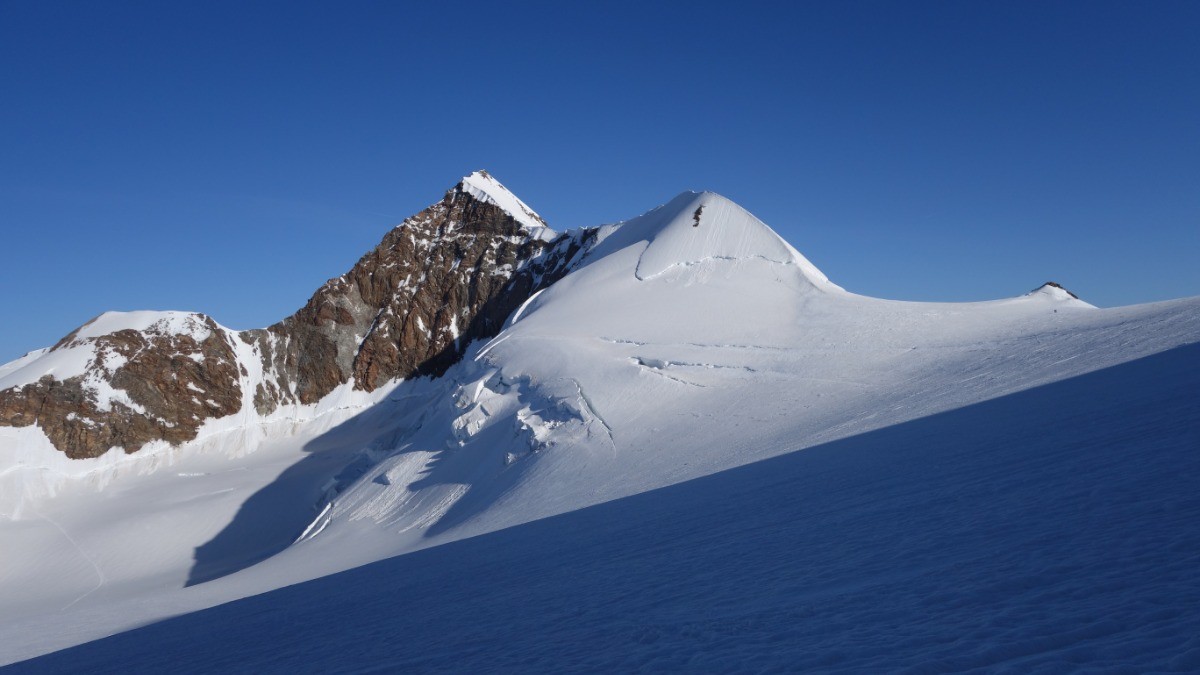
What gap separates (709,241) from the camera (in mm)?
42562

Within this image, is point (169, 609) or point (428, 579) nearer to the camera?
point (428, 579)

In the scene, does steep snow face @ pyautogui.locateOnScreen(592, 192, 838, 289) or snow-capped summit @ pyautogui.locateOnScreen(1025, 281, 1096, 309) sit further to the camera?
steep snow face @ pyautogui.locateOnScreen(592, 192, 838, 289)

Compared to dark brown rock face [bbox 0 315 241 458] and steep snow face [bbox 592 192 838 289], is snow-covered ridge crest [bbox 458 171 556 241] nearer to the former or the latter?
steep snow face [bbox 592 192 838 289]

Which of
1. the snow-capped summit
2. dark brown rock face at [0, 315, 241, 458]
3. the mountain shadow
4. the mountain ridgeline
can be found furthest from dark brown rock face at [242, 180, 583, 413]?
the mountain shadow

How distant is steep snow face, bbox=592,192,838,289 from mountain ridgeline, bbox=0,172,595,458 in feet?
30.4

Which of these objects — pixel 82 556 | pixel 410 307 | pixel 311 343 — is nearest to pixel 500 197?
pixel 410 307

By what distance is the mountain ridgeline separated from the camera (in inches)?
1917

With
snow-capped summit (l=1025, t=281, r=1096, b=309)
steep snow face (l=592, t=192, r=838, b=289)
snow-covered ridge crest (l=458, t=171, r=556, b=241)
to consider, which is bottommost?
snow-capped summit (l=1025, t=281, r=1096, b=309)

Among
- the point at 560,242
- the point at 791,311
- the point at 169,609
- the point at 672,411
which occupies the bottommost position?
the point at 169,609

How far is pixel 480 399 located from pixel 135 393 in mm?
31109

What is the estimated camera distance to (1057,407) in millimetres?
15484

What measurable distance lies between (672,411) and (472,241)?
35311 mm

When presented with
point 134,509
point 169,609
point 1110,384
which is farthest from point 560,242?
point 1110,384

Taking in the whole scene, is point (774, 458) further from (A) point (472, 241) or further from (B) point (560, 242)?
(A) point (472, 241)
